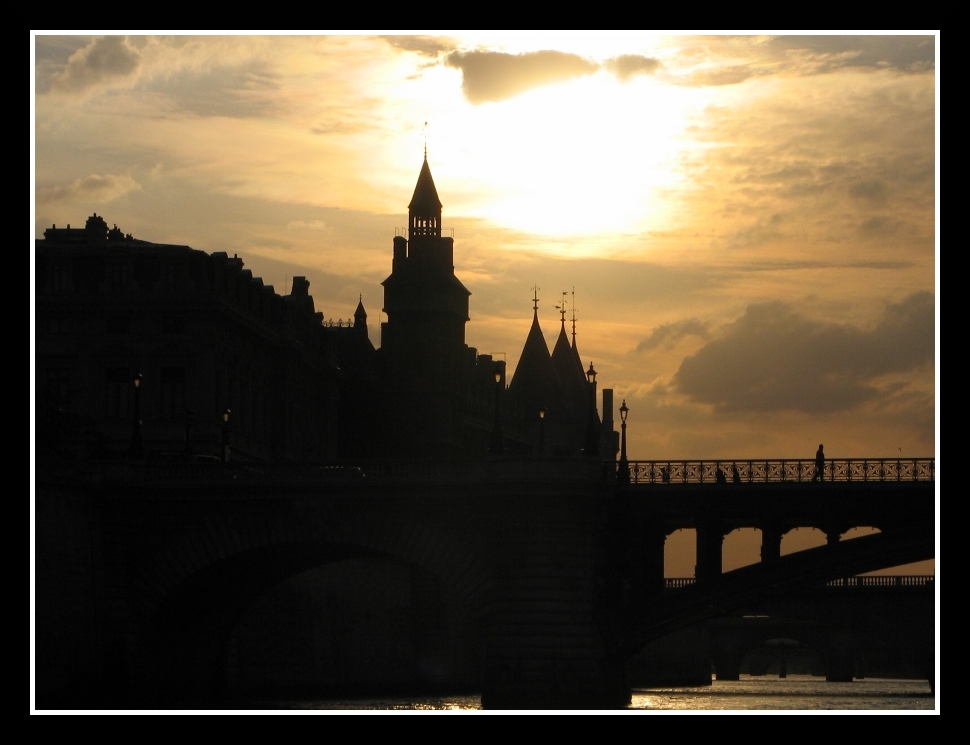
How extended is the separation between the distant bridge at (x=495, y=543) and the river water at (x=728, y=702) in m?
3.21

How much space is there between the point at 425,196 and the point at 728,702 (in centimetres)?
5171

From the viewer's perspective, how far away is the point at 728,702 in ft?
346

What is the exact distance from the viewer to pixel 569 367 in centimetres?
18025

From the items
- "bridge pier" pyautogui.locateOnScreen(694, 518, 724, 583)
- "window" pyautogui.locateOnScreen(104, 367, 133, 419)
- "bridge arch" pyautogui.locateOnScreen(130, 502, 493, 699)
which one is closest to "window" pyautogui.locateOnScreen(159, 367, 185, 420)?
"window" pyautogui.locateOnScreen(104, 367, 133, 419)

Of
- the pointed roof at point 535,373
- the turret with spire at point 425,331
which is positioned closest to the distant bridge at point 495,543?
the turret with spire at point 425,331

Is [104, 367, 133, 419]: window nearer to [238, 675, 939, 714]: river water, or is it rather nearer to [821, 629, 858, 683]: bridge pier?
[238, 675, 939, 714]: river water

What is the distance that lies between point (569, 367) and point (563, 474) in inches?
4223

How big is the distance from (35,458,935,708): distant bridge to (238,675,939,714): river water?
321 cm

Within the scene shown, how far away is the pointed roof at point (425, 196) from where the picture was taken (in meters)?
146

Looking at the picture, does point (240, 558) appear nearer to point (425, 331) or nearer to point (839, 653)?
point (425, 331)

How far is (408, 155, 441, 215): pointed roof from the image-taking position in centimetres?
14562

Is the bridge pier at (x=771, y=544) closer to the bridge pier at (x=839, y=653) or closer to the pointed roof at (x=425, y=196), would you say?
the pointed roof at (x=425, y=196)
